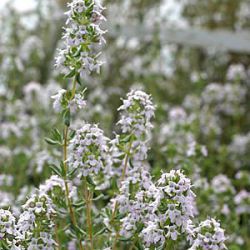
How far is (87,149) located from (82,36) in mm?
423

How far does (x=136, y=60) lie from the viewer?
24.9 ft

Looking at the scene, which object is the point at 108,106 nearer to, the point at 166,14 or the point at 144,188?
the point at 166,14

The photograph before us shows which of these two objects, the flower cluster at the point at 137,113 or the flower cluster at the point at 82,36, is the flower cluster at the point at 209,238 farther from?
the flower cluster at the point at 82,36

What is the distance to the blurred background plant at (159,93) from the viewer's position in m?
4.42

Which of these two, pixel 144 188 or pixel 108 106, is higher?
pixel 108 106

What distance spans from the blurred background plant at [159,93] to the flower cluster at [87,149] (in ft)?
4.03

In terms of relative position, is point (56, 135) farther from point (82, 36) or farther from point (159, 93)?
point (159, 93)

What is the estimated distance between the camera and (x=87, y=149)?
262cm

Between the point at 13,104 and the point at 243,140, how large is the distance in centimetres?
203

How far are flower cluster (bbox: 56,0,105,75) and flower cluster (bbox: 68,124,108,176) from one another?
0.23 m

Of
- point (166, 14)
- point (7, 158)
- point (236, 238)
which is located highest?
point (166, 14)

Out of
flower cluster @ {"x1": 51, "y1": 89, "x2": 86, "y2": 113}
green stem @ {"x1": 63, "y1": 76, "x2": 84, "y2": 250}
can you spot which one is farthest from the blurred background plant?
flower cluster @ {"x1": 51, "y1": 89, "x2": 86, "y2": 113}

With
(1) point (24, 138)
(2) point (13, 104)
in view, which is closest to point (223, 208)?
(1) point (24, 138)

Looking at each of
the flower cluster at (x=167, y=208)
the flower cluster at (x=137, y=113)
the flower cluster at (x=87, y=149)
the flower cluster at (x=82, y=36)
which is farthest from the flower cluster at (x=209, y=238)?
the flower cluster at (x=82, y=36)
